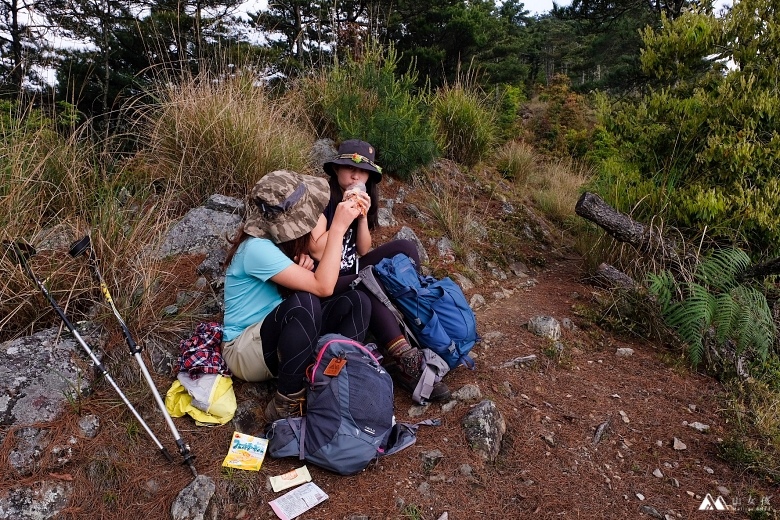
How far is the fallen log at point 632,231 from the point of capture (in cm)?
391

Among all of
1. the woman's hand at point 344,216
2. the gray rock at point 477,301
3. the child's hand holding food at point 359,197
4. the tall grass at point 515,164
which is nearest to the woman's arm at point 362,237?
the child's hand holding food at point 359,197

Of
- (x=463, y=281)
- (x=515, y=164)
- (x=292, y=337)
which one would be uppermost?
(x=515, y=164)

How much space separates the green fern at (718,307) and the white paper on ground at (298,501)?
256 cm

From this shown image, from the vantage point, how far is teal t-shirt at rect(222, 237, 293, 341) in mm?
2377

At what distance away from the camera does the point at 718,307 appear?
129 inches

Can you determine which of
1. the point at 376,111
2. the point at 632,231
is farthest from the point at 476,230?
the point at 376,111

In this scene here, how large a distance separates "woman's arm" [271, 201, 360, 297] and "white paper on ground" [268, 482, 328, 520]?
89 centimetres

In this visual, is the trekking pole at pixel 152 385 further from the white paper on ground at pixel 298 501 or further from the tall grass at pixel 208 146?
the tall grass at pixel 208 146

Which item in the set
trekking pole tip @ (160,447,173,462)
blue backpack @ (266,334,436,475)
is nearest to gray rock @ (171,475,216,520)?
trekking pole tip @ (160,447,173,462)

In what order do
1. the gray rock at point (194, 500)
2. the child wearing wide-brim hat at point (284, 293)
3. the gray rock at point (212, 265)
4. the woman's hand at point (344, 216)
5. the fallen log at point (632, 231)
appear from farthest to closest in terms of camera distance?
the fallen log at point (632, 231), the gray rock at point (212, 265), the woman's hand at point (344, 216), the child wearing wide-brim hat at point (284, 293), the gray rock at point (194, 500)

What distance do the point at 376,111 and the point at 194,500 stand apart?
438cm

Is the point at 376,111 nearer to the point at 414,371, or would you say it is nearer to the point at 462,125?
the point at 462,125

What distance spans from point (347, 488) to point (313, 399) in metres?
0.42

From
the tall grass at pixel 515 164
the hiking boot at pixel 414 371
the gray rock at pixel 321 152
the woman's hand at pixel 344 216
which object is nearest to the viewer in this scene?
the woman's hand at pixel 344 216
